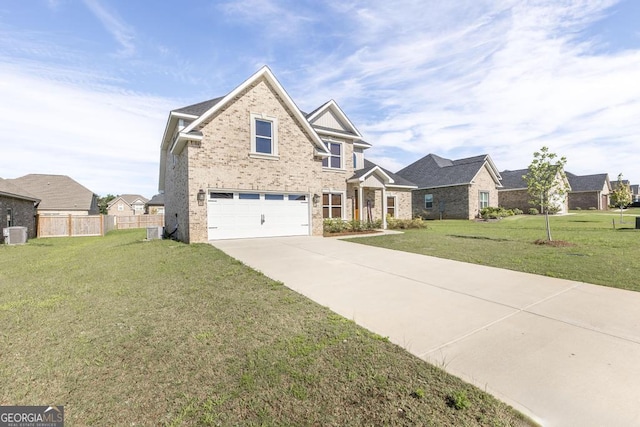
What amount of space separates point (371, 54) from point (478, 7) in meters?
4.62

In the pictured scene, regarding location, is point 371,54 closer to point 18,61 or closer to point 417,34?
point 417,34

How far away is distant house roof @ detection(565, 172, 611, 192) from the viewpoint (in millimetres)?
40144

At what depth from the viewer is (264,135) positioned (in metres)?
13.3

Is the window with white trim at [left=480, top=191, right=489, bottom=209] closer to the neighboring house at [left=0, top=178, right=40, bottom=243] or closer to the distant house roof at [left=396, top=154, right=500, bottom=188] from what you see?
the distant house roof at [left=396, top=154, right=500, bottom=188]

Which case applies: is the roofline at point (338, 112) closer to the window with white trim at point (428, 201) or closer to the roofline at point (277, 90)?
the roofline at point (277, 90)

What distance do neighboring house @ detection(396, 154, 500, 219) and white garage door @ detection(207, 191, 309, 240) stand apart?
19.8 metres

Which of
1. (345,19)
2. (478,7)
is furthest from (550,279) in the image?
(345,19)

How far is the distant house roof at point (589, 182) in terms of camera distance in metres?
40.1

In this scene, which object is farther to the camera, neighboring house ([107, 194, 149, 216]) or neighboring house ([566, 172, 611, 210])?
neighboring house ([107, 194, 149, 216])

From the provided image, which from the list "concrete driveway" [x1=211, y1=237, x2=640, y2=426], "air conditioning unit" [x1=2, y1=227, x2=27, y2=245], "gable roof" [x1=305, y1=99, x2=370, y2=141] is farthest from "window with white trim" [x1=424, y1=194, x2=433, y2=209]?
"air conditioning unit" [x1=2, y1=227, x2=27, y2=245]

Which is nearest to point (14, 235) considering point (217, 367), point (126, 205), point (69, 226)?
point (69, 226)

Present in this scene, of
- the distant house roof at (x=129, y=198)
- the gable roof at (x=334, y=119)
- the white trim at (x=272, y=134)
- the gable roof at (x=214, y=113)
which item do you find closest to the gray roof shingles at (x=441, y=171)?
the gable roof at (x=334, y=119)

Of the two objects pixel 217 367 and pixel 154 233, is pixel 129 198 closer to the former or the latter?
pixel 154 233

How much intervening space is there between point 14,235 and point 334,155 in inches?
763
